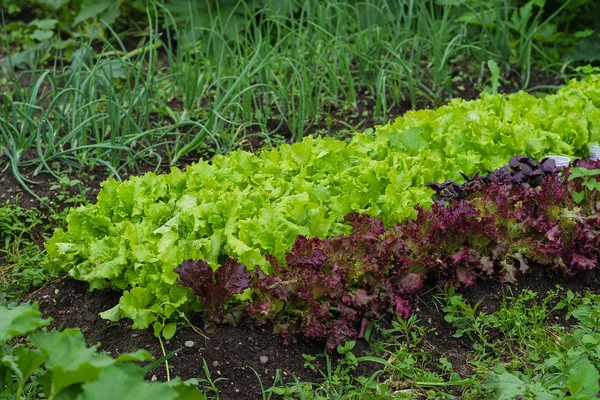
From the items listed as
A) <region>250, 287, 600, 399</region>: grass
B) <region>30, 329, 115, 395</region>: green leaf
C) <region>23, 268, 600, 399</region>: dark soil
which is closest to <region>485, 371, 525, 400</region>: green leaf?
<region>250, 287, 600, 399</region>: grass

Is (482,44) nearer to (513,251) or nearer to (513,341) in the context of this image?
(513,251)

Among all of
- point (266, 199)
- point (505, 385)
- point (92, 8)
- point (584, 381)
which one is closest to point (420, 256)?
point (266, 199)

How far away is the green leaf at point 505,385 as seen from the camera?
3.00m

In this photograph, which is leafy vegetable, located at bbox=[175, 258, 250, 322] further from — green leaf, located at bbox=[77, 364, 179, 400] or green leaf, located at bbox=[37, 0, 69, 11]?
green leaf, located at bbox=[37, 0, 69, 11]

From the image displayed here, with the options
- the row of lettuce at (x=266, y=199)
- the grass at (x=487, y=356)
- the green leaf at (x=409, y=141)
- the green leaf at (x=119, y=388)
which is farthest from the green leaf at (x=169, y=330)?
the green leaf at (x=409, y=141)

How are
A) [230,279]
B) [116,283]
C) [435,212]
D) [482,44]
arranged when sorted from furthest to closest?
1. [482,44]
2. [435,212]
3. [116,283]
4. [230,279]

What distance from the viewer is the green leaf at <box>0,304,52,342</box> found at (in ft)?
8.39

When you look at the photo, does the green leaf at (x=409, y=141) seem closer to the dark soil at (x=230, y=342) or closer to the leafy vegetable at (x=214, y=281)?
the dark soil at (x=230, y=342)

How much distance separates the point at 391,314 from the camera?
12.1ft

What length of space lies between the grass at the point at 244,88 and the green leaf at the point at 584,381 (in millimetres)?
2608

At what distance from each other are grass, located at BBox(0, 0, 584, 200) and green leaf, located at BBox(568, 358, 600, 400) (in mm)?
2608

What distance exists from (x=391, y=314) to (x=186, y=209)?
1.04 metres

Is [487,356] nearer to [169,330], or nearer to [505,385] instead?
[505,385]

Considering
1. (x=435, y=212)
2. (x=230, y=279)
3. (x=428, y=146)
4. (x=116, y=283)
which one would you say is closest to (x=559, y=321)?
(x=435, y=212)
